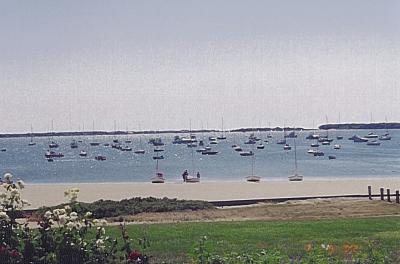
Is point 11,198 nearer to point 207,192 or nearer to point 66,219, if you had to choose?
point 66,219

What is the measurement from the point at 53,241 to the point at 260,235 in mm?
8827

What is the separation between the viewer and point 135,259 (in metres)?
8.52

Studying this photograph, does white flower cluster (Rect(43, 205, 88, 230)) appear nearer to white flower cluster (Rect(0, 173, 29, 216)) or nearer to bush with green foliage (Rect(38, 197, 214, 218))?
white flower cluster (Rect(0, 173, 29, 216))

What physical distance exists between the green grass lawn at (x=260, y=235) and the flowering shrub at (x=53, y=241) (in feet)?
12.9

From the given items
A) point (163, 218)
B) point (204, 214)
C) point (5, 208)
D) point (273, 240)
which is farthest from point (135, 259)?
point (204, 214)

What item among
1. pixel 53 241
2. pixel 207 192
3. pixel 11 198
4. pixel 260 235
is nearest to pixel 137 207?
pixel 260 235

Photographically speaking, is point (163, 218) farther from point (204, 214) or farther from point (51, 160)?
point (51, 160)

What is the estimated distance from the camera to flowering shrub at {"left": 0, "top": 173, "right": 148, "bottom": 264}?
8.30 meters

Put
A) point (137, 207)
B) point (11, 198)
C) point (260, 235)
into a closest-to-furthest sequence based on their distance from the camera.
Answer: point (11, 198)
point (260, 235)
point (137, 207)

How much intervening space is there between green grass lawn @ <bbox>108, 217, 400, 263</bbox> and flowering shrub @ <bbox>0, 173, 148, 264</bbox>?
3932 millimetres

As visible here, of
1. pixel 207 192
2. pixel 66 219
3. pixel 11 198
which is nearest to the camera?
→ pixel 66 219

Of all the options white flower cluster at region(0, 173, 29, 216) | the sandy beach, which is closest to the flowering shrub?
white flower cluster at region(0, 173, 29, 216)

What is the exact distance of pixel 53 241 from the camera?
849 cm

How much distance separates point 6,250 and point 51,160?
11104 centimetres
